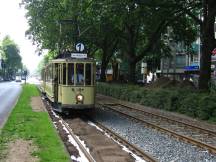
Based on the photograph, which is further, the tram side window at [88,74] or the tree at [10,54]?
the tree at [10,54]

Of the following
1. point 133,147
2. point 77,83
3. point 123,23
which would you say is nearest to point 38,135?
point 133,147

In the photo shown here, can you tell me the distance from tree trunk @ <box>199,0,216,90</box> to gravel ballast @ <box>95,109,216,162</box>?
9957mm

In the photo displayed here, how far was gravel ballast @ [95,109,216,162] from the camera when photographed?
1254 centimetres

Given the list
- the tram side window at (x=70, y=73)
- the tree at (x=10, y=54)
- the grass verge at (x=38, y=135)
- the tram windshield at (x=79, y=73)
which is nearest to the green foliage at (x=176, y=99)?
the tram windshield at (x=79, y=73)

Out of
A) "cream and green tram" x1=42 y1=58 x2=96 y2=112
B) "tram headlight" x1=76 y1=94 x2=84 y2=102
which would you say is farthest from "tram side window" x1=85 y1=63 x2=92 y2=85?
"tram headlight" x1=76 y1=94 x2=84 y2=102

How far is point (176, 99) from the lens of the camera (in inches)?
1083

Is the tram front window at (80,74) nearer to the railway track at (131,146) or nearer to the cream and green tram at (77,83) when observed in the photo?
the cream and green tram at (77,83)

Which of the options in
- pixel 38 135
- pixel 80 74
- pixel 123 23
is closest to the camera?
pixel 38 135

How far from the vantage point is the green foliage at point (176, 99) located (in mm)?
22828

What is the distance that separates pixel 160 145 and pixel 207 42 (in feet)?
52.4

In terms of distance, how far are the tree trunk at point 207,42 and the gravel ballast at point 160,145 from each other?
9.96m

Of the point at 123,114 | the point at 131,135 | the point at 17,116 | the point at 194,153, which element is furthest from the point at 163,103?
the point at 194,153

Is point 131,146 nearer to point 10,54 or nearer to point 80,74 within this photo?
point 80,74

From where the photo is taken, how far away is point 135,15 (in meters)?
29.1
